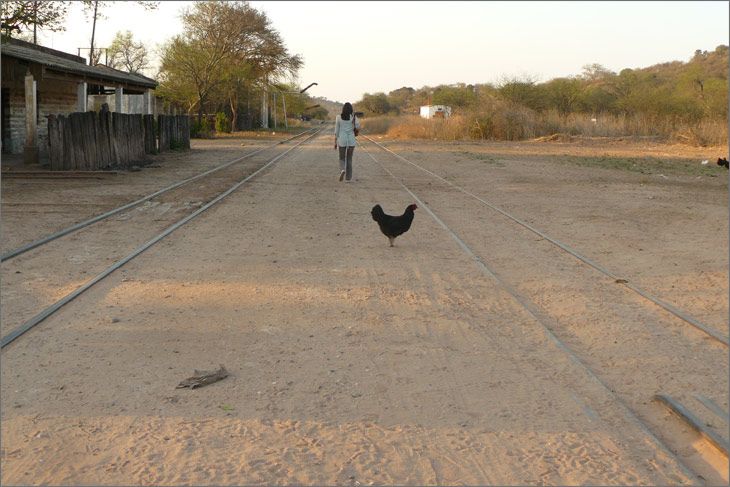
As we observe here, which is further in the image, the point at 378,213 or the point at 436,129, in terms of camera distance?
the point at 436,129

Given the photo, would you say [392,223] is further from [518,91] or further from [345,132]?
[518,91]

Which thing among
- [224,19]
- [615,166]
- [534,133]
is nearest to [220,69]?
[224,19]

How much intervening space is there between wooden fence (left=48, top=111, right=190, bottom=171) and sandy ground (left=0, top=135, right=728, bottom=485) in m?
8.89

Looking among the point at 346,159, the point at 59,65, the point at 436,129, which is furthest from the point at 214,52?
the point at 346,159

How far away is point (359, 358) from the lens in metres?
5.33

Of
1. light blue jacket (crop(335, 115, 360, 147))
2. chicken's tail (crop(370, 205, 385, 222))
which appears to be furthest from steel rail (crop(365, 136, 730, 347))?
light blue jacket (crop(335, 115, 360, 147))

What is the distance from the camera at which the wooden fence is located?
1938 centimetres

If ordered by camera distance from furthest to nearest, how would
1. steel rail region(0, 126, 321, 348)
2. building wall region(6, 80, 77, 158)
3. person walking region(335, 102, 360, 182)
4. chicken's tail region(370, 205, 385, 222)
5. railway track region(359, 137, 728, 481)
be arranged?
building wall region(6, 80, 77, 158) → person walking region(335, 102, 360, 182) → chicken's tail region(370, 205, 385, 222) → steel rail region(0, 126, 321, 348) → railway track region(359, 137, 728, 481)

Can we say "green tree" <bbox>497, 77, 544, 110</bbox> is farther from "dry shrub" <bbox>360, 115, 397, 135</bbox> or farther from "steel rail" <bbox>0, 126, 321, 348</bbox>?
"steel rail" <bbox>0, 126, 321, 348</bbox>

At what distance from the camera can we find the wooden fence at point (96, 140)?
19.4 meters

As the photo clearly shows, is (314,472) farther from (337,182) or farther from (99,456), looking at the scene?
(337,182)

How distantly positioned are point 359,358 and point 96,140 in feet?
56.7

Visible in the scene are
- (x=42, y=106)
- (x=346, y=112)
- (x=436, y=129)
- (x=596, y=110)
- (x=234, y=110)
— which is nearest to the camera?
(x=346, y=112)

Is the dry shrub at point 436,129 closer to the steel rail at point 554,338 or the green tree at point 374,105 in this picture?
the steel rail at point 554,338
